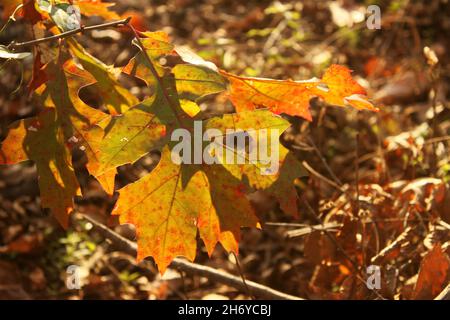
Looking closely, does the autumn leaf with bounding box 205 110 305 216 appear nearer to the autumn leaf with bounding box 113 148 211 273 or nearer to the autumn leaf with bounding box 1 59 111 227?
the autumn leaf with bounding box 113 148 211 273

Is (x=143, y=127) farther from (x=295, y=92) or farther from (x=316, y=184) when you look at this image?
(x=316, y=184)

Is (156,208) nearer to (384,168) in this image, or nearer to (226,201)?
(226,201)

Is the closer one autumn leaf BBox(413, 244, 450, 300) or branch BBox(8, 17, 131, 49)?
branch BBox(8, 17, 131, 49)

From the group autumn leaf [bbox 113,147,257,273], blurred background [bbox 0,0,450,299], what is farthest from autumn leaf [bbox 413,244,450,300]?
autumn leaf [bbox 113,147,257,273]

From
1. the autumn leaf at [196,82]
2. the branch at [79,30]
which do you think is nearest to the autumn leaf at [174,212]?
the autumn leaf at [196,82]

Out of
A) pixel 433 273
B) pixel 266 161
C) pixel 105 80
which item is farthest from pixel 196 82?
pixel 433 273
